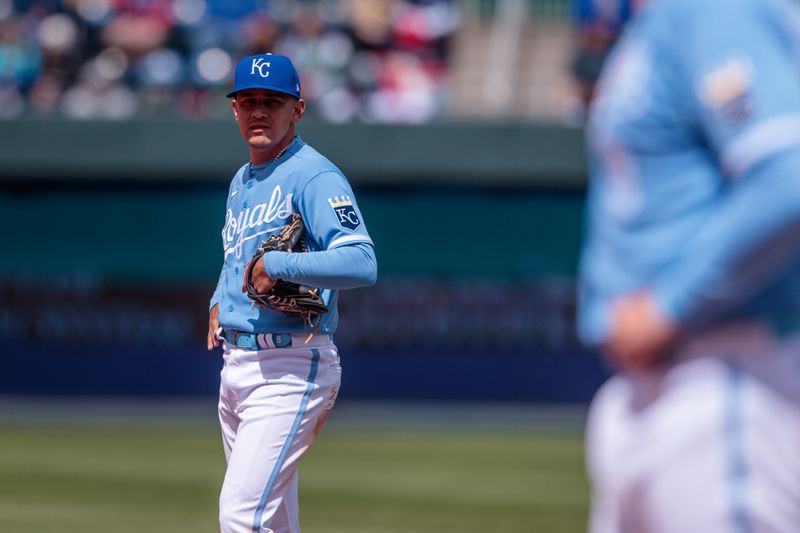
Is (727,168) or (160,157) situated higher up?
(160,157)

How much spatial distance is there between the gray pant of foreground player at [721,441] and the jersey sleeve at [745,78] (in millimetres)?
332

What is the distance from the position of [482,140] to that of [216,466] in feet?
19.0

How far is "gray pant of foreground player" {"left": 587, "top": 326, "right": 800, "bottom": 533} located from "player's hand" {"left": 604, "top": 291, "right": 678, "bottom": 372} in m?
0.05

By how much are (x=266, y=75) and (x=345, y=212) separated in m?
0.56

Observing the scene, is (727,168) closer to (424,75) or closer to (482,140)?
(482,140)

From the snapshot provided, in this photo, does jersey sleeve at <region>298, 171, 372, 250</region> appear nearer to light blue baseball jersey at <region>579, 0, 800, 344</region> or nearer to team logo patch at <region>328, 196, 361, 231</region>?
team logo patch at <region>328, 196, 361, 231</region>

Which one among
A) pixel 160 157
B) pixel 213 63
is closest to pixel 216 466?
pixel 160 157

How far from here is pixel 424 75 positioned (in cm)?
1703

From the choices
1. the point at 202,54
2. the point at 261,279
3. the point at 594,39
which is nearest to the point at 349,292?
the point at 202,54

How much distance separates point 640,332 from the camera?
228cm

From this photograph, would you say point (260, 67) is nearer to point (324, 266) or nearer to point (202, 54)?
point (324, 266)

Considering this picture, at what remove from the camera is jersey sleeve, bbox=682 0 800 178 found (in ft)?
7.09

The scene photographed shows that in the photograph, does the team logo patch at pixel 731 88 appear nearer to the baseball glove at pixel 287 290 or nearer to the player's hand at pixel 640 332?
the player's hand at pixel 640 332

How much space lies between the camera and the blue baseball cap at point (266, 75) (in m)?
4.44
